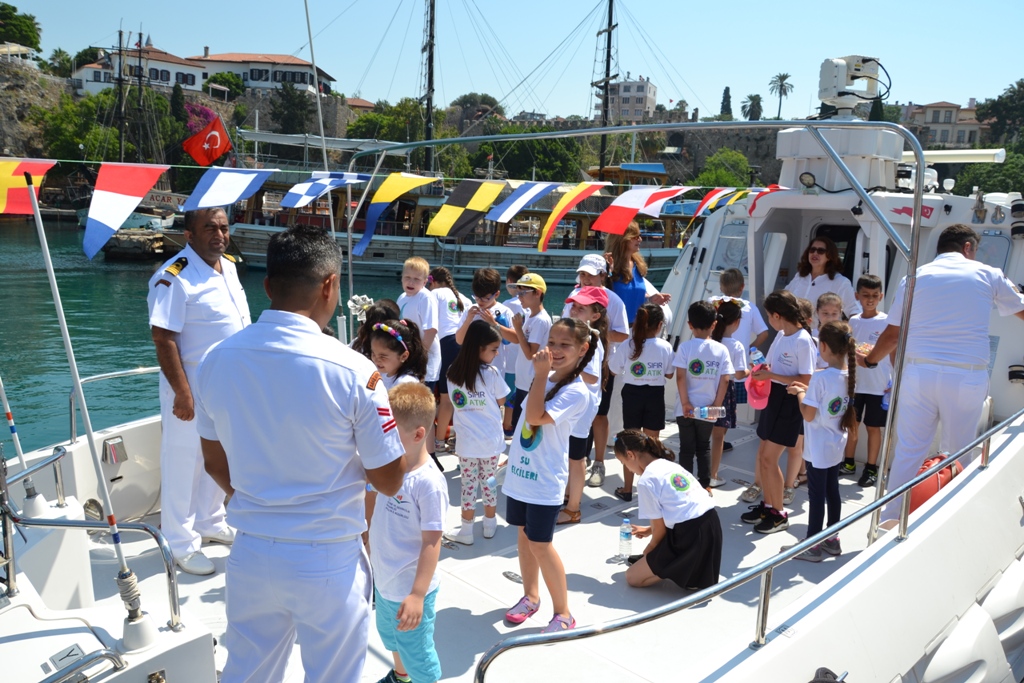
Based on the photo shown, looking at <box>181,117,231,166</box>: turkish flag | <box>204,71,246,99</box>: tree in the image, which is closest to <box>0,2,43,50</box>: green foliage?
<box>204,71,246,99</box>: tree

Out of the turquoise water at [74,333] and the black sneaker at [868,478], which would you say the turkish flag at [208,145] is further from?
the black sneaker at [868,478]

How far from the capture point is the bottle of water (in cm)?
496

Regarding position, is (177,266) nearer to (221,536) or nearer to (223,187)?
(223,187)

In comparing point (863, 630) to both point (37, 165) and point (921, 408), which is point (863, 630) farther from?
point (37, 165)

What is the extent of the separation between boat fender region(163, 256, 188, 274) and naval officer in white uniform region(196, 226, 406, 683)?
6.00ft

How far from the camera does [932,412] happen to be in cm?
445

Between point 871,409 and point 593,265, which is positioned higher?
point 593,265

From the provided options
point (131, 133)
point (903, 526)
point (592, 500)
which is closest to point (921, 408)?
point (903, 526)

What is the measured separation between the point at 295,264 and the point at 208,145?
14.2 ft

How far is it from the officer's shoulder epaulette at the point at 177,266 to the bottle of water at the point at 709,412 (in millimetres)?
3202

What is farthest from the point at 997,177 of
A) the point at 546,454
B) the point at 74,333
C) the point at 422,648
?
the point at 422,648

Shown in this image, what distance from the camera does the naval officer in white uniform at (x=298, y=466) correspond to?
1947 millimetres

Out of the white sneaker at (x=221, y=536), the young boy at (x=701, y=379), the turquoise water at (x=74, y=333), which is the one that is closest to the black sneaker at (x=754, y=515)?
the young boy at (x=701, y=379)

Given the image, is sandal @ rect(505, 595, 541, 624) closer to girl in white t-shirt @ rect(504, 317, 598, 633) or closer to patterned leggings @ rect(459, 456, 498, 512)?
girl in white t-shirt @ rect(504, 317, 598, 633)
